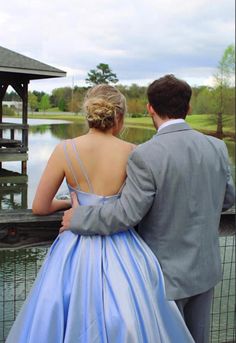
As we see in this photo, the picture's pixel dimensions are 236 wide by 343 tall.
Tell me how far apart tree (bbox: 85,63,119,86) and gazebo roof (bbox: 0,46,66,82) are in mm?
153

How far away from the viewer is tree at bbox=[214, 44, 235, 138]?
8.85 ft

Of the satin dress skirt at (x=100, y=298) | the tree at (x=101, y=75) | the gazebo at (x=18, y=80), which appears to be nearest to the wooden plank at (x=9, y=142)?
the gazebo at (x=18, y=80)

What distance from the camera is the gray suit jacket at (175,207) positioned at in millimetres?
1172

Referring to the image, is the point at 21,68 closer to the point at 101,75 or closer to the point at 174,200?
the point at 101,75

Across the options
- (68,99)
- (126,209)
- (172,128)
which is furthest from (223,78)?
(126,209)

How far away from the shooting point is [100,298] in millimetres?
1188

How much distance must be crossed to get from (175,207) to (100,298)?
0.88ft

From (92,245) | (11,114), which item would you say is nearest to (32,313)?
(92,245)

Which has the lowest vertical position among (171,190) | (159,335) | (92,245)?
(159,335)

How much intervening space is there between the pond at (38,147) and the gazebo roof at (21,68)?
0.16m

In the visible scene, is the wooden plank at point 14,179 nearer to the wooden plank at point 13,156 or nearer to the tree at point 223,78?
the wooden plank at point 13,156

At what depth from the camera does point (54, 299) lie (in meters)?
1.19

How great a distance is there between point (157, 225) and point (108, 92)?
33 cm

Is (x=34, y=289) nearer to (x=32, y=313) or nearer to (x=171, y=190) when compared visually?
(x=32, y=313)
